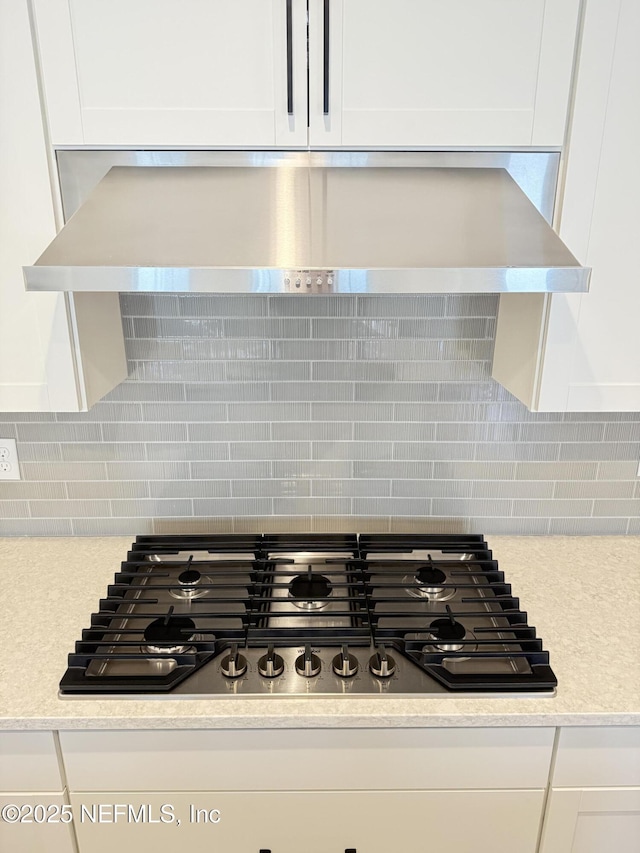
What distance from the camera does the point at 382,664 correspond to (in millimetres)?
1353

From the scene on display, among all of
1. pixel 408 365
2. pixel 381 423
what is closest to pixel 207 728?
pixel 381 423

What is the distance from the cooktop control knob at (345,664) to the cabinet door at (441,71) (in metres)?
1.01

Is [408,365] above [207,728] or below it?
above

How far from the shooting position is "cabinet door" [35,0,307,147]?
1183 mm

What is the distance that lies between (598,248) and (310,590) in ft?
3.19

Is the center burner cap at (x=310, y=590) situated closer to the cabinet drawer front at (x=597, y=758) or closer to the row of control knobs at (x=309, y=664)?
the row of control knobs at (x=309, y=664)

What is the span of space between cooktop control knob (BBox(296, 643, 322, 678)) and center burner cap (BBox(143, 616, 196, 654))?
0.78ft

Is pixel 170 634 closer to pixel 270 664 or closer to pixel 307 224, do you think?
pixel 270 664

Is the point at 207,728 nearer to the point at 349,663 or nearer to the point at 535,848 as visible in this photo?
the point at 349,663

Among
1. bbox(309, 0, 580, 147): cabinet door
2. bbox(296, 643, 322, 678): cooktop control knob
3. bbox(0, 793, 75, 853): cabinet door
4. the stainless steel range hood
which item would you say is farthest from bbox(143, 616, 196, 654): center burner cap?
bbox(309, 0, 580, 147): cabinet door

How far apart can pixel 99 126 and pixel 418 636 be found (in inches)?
48.1

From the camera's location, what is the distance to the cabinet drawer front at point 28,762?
1.30 metres

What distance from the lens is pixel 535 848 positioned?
142 cm

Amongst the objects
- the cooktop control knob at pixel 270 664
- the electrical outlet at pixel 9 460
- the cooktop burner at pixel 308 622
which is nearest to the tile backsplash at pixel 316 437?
the electrical outlet at pixel 9 460
